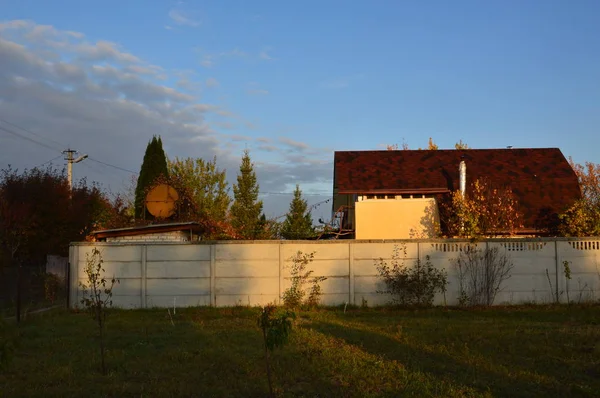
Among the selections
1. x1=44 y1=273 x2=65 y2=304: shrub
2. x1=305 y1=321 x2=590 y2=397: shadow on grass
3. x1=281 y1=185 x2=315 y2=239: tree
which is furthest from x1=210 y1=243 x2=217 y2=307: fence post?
x1=281 y1=185 x2=315 y2=239: tree

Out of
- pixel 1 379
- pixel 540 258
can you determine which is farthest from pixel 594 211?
pixel 1 379

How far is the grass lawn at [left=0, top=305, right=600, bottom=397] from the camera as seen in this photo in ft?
24.7

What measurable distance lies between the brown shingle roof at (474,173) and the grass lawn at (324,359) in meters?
8.10

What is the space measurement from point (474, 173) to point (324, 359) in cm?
1592

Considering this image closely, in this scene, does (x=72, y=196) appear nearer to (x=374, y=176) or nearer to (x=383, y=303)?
(x=374, y=176)

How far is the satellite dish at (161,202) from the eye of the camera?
75.8 feet

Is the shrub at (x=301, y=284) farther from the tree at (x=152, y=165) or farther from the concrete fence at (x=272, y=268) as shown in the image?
the tree at (x=152, y=165)

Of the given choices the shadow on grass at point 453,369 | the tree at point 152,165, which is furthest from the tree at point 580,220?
the tree at point 152,165

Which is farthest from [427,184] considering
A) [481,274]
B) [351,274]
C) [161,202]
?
[161,202]

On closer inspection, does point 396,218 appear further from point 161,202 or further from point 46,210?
point 46,210

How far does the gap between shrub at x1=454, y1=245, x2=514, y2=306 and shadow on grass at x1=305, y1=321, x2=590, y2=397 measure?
19.9 feet

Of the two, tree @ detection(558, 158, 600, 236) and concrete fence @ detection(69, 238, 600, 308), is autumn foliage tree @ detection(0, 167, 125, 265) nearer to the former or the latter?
concrete fence @ detection(69, 238, 600, 308)

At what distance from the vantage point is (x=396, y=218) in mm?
21672

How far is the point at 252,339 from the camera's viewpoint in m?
11.3
